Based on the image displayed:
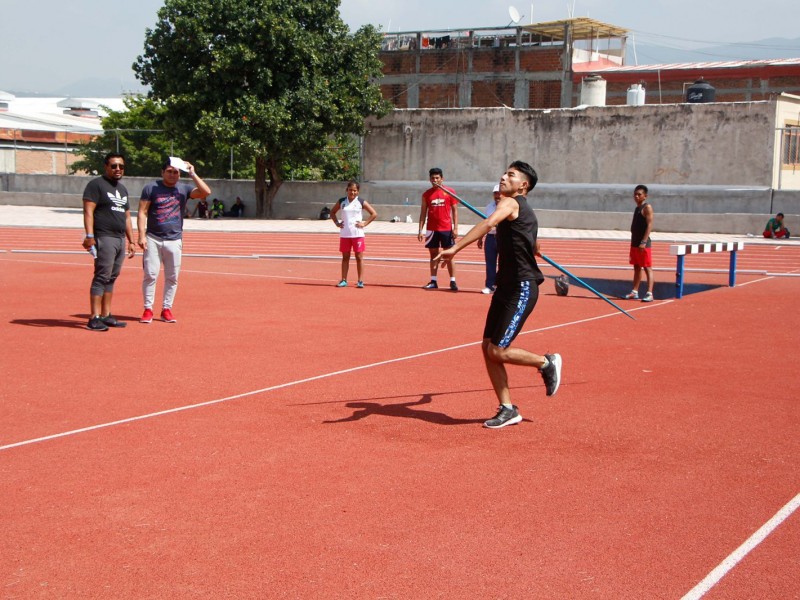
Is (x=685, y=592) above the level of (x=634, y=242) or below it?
below

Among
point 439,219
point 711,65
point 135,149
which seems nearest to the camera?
point 439,219

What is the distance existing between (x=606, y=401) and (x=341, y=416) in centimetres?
218

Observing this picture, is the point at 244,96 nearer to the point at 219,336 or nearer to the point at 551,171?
the point at 551,171

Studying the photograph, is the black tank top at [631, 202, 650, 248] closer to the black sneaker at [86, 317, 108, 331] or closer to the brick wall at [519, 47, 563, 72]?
the black sneaker at [86, 317, 108, 331]

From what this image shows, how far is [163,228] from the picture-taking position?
37.4 feet

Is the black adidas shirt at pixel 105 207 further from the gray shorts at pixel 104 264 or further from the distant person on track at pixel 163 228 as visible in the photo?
the distant person on track at pixel 163 228

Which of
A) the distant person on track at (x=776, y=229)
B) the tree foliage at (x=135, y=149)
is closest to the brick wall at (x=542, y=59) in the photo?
the tree foliage at (x=135, y=149)

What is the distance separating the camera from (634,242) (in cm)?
1487

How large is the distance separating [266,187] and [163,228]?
29118 millimetres

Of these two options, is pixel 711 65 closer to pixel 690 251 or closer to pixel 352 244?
pixel 690 251

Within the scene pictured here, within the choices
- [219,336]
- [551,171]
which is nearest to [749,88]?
[551,171]

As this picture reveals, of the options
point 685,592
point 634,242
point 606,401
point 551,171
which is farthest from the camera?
point 551,171

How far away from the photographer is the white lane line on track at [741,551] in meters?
4.21

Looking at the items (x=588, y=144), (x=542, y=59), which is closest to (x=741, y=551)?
(x=588, y=144)
